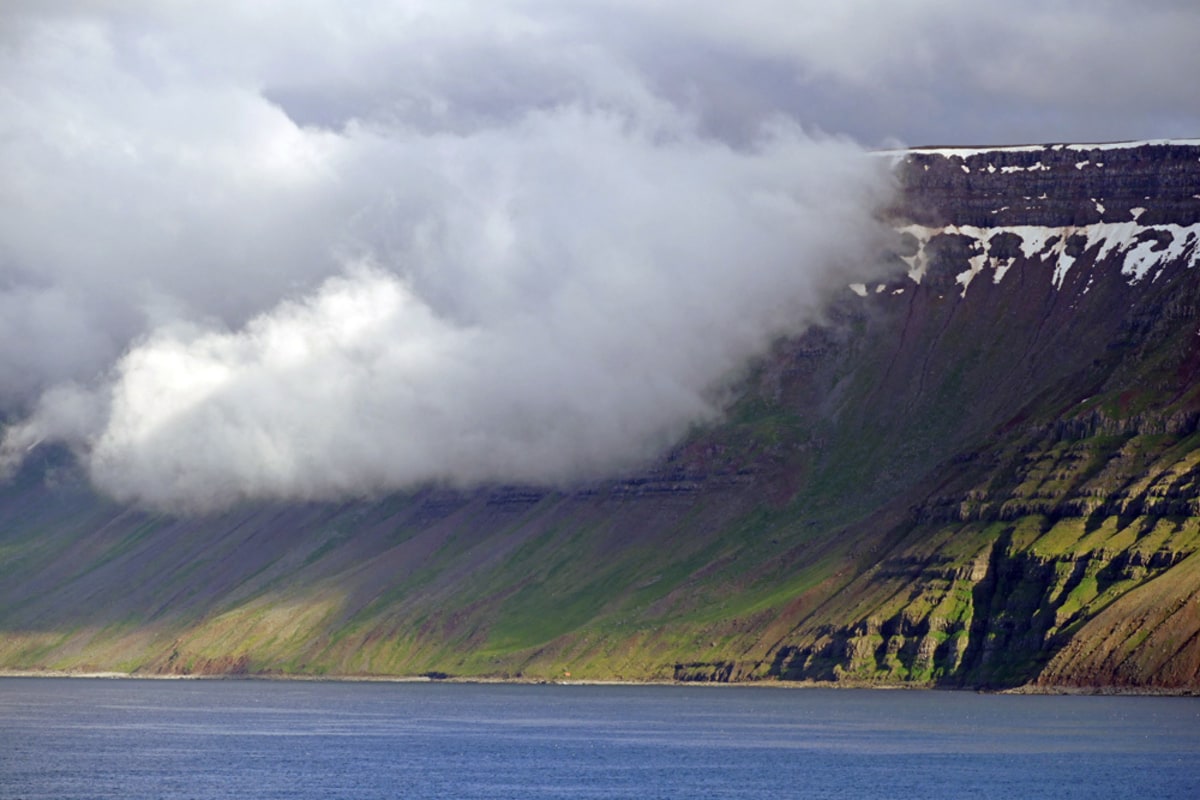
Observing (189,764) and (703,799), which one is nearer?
(703,799)

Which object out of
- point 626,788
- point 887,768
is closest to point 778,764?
point 887,768

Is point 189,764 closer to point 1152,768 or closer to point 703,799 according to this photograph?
point 703,799

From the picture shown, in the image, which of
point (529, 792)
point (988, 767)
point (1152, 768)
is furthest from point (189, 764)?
point (1152, 768)

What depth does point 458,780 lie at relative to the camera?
179 m

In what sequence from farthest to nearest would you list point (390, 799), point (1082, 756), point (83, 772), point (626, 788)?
point (1082, 756), point (83, 772), point (626, 788), point (390, 799)

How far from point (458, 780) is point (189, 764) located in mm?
30763

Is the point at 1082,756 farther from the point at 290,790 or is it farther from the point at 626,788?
the point at 290,790

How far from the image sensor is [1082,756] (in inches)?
7702

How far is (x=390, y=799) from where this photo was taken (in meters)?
161

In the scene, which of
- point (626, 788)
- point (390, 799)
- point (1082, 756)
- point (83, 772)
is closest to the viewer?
point (390, 799)

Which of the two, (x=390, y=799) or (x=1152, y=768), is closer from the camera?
(x=390, y=799)

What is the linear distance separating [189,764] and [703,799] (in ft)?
190

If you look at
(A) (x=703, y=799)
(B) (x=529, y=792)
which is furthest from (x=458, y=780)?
(A) (x=703, y=799)

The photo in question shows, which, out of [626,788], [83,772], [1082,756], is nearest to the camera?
[626,788]
